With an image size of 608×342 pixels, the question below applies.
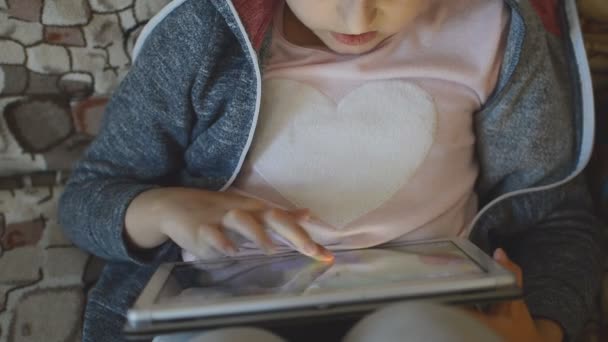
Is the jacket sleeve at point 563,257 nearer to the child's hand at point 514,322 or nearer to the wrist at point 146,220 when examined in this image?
the child's hand at point 514,322

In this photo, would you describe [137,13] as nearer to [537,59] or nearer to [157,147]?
[157,147]

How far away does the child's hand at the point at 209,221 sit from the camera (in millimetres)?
519

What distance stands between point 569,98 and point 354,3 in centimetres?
30

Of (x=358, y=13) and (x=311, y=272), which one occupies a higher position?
(x=358, y=13)

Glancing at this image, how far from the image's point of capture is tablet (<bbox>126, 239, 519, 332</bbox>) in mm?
435

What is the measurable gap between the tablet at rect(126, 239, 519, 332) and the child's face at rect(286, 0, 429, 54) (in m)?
0.20

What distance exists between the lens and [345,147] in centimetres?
65

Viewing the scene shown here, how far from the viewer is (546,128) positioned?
0.67 meters

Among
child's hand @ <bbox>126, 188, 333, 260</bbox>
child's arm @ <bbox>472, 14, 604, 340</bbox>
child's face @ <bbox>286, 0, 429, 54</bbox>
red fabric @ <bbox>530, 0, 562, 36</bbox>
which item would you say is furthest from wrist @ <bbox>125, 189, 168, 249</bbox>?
red fabric @ <bbox>530, 0, 562, 36</bbox>

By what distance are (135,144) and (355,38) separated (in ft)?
0.80

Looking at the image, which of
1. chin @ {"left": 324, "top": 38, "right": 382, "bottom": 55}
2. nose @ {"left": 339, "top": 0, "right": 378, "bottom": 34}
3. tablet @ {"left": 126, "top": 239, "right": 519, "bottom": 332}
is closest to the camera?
tablet @ {"left": 126, "top": 239, "right": 519, "bottom": 332}

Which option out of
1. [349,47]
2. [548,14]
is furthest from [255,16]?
[548,14]

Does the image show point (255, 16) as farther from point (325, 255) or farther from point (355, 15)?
point (325, 255)

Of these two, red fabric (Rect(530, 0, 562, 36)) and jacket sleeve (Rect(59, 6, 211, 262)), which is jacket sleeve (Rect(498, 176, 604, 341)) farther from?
jacket sleeve (Rect(59, 6, 211, 262))
